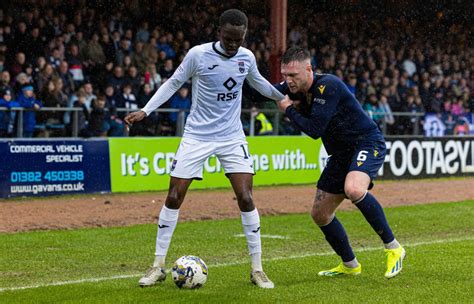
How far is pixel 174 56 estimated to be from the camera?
22.0 meters

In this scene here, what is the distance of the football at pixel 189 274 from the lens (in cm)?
790

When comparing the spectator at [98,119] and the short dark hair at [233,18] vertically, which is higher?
the short dark hair at [233,18]

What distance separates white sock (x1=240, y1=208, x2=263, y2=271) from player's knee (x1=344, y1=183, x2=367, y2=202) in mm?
795

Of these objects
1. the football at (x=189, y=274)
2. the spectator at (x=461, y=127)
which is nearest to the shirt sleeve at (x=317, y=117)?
the football at (x=189, y=274)

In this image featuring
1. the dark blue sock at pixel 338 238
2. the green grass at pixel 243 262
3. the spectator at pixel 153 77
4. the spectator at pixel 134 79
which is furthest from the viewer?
the spectator at pixel 153 77

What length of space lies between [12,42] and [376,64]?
12319mm

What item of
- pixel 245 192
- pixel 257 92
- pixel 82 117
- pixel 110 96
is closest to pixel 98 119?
pixel 82 117

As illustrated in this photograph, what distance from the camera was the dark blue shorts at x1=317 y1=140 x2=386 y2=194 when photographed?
27.4 feet

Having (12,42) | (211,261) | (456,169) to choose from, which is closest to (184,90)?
(12,42)

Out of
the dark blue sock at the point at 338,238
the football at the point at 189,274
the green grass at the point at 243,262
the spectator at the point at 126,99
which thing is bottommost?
the green grass at the point at 243,262

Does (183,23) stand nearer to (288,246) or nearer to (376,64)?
(376,64)

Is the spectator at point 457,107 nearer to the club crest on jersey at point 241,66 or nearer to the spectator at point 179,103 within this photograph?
the spectator at point 179,103

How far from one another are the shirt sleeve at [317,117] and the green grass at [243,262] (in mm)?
1326

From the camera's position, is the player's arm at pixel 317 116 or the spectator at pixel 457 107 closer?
the player's arm at pixel 317 116
